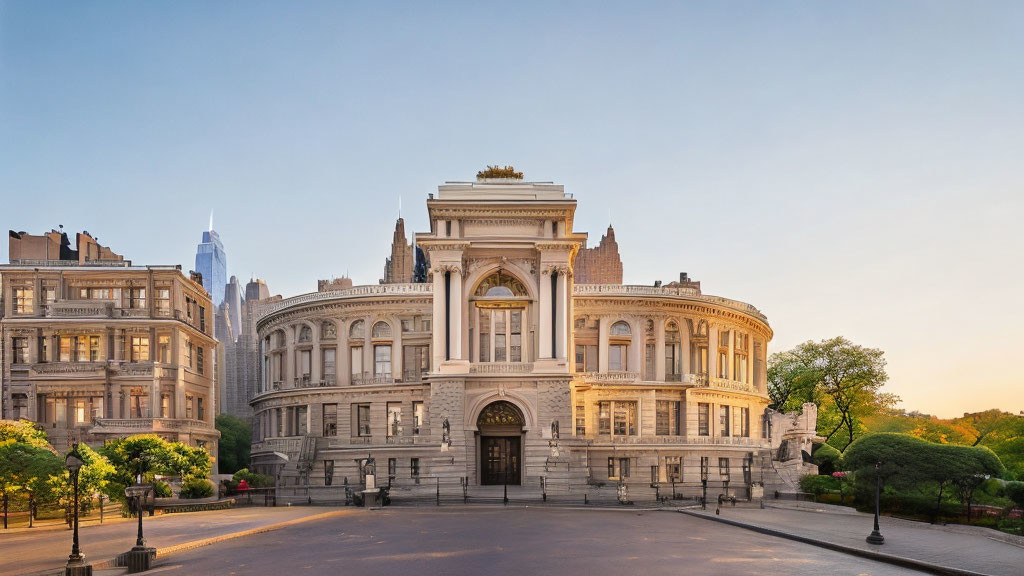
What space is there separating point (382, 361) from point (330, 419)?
669cm

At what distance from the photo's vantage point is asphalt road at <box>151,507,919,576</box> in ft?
72.3

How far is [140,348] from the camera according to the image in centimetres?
5897

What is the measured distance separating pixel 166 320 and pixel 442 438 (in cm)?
2402

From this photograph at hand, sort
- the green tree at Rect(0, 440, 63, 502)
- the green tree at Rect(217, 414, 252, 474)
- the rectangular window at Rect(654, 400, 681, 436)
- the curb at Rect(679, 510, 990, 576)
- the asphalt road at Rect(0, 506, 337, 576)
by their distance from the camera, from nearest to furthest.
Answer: the curb at Rect(679, 510, 990, 576) → the asphalt road at Rect(0, 506, 337, 576) → the green tree at Rect(0, 440, 63, 502) → the rectangular window at Rect(654, 400, 681, 436) → the green tree at Rect(217, 414, 252, 474)

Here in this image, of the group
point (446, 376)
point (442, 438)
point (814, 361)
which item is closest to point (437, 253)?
point (446, 376)

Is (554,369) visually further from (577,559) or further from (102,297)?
(102,297)

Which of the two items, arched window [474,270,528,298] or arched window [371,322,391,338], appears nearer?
arched window [474,270,528,298]

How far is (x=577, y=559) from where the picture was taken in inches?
926

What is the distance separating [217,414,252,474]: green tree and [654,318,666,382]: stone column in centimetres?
5278

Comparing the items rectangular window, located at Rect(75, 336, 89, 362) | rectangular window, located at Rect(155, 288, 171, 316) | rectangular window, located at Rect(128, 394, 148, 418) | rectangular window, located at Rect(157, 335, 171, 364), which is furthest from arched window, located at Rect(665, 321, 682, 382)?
rectangular window, located at Rect(75, 336, 89, 362)

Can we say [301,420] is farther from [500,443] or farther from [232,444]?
[232,444]

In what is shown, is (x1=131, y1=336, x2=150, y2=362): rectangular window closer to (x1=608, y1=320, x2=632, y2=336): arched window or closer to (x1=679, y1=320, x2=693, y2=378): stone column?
(x1=608, y1=320, x2=632, y2=336): arched window

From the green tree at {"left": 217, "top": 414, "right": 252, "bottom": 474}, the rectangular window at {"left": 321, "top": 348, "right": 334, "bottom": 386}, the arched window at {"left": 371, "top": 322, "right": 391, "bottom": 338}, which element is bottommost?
the green tree at {"left": 217, "top": 414, "right": 252, "bottom": 474}

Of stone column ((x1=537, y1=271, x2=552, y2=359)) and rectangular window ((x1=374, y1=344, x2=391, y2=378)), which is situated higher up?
stone column ((x1=537, y1=271, x2=552, y2=359))
